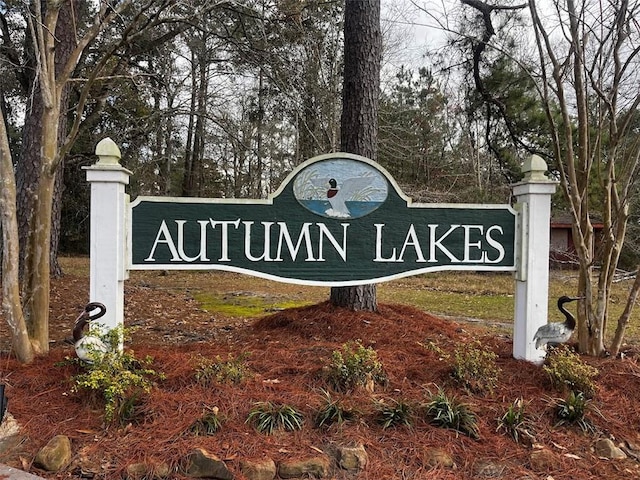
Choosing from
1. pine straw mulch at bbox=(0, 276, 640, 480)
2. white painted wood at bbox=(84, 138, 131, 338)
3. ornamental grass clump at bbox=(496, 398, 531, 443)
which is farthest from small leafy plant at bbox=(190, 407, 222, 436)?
ornamental grass clump at bbox=(496, 398, 531, 443)

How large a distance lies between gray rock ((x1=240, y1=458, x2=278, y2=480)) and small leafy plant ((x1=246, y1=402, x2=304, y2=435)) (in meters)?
0.26

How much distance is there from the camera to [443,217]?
3840 mm

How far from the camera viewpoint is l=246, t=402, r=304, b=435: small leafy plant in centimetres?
276

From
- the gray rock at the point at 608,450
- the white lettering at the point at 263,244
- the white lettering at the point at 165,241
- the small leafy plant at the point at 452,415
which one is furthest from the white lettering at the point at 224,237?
the gray rock at the point at 608,450

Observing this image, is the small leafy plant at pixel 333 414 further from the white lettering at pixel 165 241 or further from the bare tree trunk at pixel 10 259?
the bare tree trunk at pixel 10 259

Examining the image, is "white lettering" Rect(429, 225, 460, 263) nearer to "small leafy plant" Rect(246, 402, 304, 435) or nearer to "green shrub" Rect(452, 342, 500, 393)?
"green shrub" Rect(452, 342, 500, 393)

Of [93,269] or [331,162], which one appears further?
[331,162]

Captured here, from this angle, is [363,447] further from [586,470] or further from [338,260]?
[338,260]

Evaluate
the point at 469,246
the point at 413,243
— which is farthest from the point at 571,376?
the point at 413,243

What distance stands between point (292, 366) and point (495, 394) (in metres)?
1.41

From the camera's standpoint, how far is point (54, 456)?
248 centimetres

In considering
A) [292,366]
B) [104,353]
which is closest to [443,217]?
[292,366]

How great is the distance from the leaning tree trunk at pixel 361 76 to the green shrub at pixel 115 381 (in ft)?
8.34

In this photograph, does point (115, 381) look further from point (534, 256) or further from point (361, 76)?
point (361, 76)
